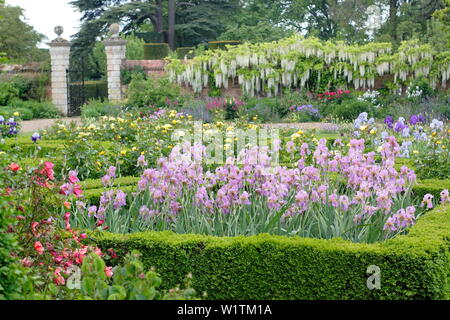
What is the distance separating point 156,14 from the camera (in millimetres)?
27234

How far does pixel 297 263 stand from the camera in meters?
3.46

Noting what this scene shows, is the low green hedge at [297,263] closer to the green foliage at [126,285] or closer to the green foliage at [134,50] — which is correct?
the green foliage at [126,285]

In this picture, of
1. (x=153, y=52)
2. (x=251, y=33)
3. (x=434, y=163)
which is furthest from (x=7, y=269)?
(x=251, y=33)

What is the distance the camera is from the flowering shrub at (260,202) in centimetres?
389

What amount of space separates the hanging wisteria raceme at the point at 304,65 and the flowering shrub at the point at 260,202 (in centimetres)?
1311

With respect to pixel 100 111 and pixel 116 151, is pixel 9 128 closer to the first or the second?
pixel 116 151

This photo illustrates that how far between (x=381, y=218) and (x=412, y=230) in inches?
11.9

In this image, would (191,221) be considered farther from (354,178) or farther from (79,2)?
(79,2)

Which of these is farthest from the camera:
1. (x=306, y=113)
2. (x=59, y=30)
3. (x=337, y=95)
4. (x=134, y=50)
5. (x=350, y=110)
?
(x=134, y=50)

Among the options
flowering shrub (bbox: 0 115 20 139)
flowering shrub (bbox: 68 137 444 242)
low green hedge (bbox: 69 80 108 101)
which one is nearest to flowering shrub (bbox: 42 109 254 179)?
flowering shrub (bbox: 68 137 444 242)

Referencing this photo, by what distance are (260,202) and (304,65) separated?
44.7 ft

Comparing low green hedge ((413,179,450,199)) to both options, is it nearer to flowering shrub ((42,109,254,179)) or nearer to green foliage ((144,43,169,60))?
flowering shrub ((42,109,254,179))

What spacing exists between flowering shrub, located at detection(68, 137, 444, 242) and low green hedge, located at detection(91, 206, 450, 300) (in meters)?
0.31
